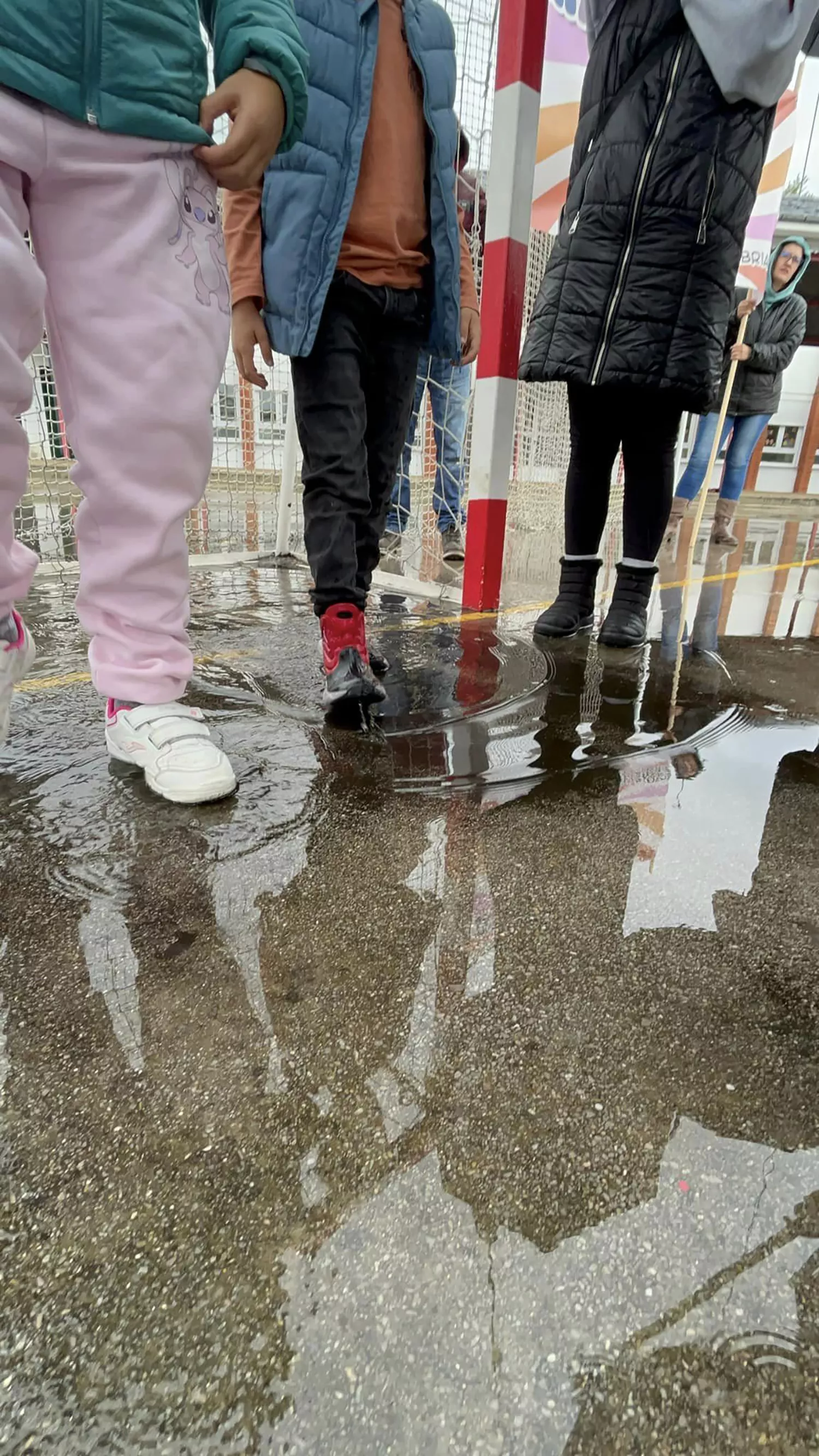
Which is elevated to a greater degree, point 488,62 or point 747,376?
point 488,62

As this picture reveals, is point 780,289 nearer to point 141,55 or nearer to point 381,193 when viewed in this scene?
point 381,193

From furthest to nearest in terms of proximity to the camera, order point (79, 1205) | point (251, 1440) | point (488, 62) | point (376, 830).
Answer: point (488, 62), point (376, 830), point (79, 1205), point (251, 1440)

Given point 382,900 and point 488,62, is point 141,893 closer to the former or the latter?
point 382,900

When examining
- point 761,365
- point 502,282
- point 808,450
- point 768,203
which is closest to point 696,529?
point 502,282

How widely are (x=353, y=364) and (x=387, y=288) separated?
0.64 ft

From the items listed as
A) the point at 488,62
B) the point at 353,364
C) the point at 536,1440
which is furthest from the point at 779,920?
the point at 488,62

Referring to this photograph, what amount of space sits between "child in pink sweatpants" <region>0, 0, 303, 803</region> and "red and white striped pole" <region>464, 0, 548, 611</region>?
1.34 metres

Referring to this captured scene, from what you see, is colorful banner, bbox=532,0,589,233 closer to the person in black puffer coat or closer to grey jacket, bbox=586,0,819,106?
the person in black puffer coat

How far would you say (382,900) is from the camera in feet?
3.07

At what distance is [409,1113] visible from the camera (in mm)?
635

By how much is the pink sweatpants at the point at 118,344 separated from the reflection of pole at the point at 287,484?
6.59 feet

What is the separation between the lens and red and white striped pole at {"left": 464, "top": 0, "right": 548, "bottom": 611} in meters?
2.19

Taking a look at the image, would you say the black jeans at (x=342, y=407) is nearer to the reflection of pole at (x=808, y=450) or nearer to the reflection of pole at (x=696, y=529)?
the reflection of pole at (x=696, y=529)

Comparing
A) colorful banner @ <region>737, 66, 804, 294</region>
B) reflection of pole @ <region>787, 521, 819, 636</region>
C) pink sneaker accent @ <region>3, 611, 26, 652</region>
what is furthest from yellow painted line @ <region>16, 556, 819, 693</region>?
colorful banner @ <region>737, 66, 804, 294</region>
